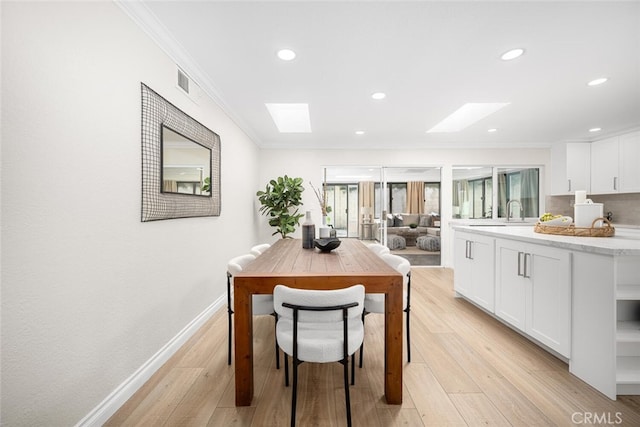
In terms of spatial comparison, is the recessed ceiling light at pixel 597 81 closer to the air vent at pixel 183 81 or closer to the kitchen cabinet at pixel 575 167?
the kitchen cabinet at pixel 575 167

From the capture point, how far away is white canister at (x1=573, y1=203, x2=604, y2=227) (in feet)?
7.72

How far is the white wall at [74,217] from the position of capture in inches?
42.4

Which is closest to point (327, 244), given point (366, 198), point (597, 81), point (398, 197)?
point (597, 81)

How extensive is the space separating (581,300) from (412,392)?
1303mm

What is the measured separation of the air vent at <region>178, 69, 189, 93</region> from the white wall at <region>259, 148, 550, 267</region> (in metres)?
3.07

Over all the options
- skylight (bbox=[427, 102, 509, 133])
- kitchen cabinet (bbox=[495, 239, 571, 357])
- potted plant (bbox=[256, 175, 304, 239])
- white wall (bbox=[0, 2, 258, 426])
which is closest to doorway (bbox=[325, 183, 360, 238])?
potted plant (bbox=[256, 175, 304, 239])

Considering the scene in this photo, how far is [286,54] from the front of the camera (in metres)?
2.24

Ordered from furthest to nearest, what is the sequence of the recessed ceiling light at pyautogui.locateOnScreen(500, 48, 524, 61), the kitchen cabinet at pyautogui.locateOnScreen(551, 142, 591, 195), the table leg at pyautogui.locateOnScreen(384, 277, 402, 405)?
the kitchen cabinet at pyautogui.locateOnScreen(551, 142, 591, 195)
the recessed ceiling light at pyautogui.locateOnScreen(500, 48, 524, 61)
the table leg at pyautogui.locateOnScreen(384, 277, 402, 405)

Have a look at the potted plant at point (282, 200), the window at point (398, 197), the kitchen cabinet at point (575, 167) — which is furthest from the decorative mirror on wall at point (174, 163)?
the kitchen cabinet at point (575, 167)

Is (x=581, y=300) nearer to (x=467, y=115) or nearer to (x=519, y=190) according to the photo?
(x=467, y=115)

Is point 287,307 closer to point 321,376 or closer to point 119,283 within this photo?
point 321,376

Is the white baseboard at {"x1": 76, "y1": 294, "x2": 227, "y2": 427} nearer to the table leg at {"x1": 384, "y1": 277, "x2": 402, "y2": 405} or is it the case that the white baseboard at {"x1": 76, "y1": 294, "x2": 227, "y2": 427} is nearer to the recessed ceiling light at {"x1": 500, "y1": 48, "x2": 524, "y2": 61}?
the table leg at {"x1": 384, "y1": 277, "x2": 402, "y2": 405}

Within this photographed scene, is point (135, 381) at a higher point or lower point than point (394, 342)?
lower

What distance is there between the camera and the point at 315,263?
6.21ft
